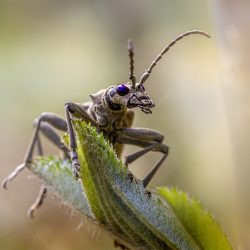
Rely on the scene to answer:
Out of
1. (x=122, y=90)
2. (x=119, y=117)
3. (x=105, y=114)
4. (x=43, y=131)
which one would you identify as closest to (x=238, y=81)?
(x=119, y=117)

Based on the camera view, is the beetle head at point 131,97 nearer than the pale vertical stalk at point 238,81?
Yes

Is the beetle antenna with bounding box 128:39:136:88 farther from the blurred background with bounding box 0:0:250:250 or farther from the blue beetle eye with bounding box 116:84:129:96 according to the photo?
the blurred background with bounding box 0:0:250:250

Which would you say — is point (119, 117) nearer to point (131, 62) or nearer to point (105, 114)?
point (105, 114)

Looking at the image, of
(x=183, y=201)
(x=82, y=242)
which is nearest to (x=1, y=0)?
(x=82, y=242)

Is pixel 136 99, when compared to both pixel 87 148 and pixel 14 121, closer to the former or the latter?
pixel 87 148

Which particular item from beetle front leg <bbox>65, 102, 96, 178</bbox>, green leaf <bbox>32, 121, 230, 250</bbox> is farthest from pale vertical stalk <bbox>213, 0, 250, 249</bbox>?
green leaf <bbox>32, 121, 230, 250</bbox>

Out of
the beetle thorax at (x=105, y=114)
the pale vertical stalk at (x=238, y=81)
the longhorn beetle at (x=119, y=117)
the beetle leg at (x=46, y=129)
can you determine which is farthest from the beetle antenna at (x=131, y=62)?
the pale vertical stalk at (x=238, y=81)

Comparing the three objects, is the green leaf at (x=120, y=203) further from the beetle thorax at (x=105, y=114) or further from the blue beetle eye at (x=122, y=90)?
the beetle thorax at (x=105, y=114)
